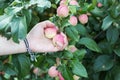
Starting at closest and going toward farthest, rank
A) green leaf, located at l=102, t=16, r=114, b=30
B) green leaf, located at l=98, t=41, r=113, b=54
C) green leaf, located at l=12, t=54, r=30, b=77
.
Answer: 1. green leaf, located at l=12, t=54, r=30, b=77
2. green leaf, located at l=102, t=16, r=114, b=30
3. green leaf, located at l=98, t=41, r=113, b=54

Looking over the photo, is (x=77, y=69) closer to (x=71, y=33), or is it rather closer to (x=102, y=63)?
(x=71, y=33)

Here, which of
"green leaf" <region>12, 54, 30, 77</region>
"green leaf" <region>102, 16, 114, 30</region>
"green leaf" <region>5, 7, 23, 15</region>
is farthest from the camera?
"green leaf" <region>102, 16, 114, 30</region>

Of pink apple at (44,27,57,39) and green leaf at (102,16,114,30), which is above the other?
pink apple at (44,27,57,39)

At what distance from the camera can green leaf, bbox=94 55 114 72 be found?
4.73 feet

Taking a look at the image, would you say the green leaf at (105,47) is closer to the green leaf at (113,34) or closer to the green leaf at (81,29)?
the green leaf at (113,34)

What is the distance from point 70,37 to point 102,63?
0.40m

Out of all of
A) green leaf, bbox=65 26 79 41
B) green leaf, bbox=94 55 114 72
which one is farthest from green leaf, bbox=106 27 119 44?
green leaf, bbox=65 26 79 41

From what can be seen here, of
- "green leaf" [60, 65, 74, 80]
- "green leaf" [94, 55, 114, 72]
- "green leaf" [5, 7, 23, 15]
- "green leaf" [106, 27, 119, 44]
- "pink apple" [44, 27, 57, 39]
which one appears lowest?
"green leaf" [94, 55, 114, 72]

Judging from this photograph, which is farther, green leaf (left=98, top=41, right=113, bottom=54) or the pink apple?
green leaf (left=98, top=41, right=113, bottom=54)

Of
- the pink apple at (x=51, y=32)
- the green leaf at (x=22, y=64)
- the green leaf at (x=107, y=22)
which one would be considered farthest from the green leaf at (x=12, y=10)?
the green leaf at (x=107, y=22)

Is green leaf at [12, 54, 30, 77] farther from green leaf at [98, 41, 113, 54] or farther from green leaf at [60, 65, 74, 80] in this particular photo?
green leaf at [98, 41, 113, 54]

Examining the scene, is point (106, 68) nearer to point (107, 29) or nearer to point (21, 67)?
point (107, 29)

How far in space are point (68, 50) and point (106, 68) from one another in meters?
0.37

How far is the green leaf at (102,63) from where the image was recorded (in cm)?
144
